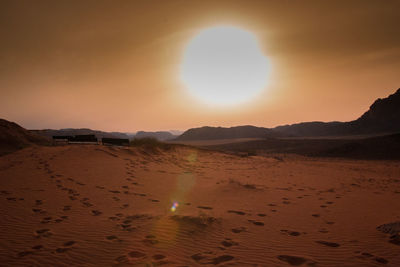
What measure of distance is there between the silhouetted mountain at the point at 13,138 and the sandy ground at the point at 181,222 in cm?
1184

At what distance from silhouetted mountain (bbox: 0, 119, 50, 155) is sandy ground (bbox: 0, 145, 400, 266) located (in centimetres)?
1184

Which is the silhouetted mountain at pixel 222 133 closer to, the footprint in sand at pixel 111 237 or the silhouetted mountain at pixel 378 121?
the silhouetted mountain at pixel 378 121

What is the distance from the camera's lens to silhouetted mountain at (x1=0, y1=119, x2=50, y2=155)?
17850 mm

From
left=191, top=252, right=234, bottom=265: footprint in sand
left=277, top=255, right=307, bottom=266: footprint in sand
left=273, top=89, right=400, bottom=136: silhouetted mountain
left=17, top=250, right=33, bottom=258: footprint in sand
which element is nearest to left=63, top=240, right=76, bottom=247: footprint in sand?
left=17, top=250, right=33, bottom=258: footprint in sand

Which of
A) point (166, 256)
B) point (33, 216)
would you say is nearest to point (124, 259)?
point (166, 256)

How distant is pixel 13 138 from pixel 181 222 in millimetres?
21717

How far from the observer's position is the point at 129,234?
4074 mm

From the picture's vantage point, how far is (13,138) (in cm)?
1922

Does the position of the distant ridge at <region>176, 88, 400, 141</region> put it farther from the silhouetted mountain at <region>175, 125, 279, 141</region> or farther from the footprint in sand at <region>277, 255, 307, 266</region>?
the footprint in sand at <region>277, 255, 307, 266</region>

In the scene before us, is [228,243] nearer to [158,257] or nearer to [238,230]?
[238,230]

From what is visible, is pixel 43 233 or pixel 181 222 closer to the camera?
pixel 43 233

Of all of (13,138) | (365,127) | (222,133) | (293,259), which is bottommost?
(293,259)

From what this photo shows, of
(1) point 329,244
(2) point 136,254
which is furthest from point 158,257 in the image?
(1) point 329,244

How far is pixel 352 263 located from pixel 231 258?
186 centimetres
